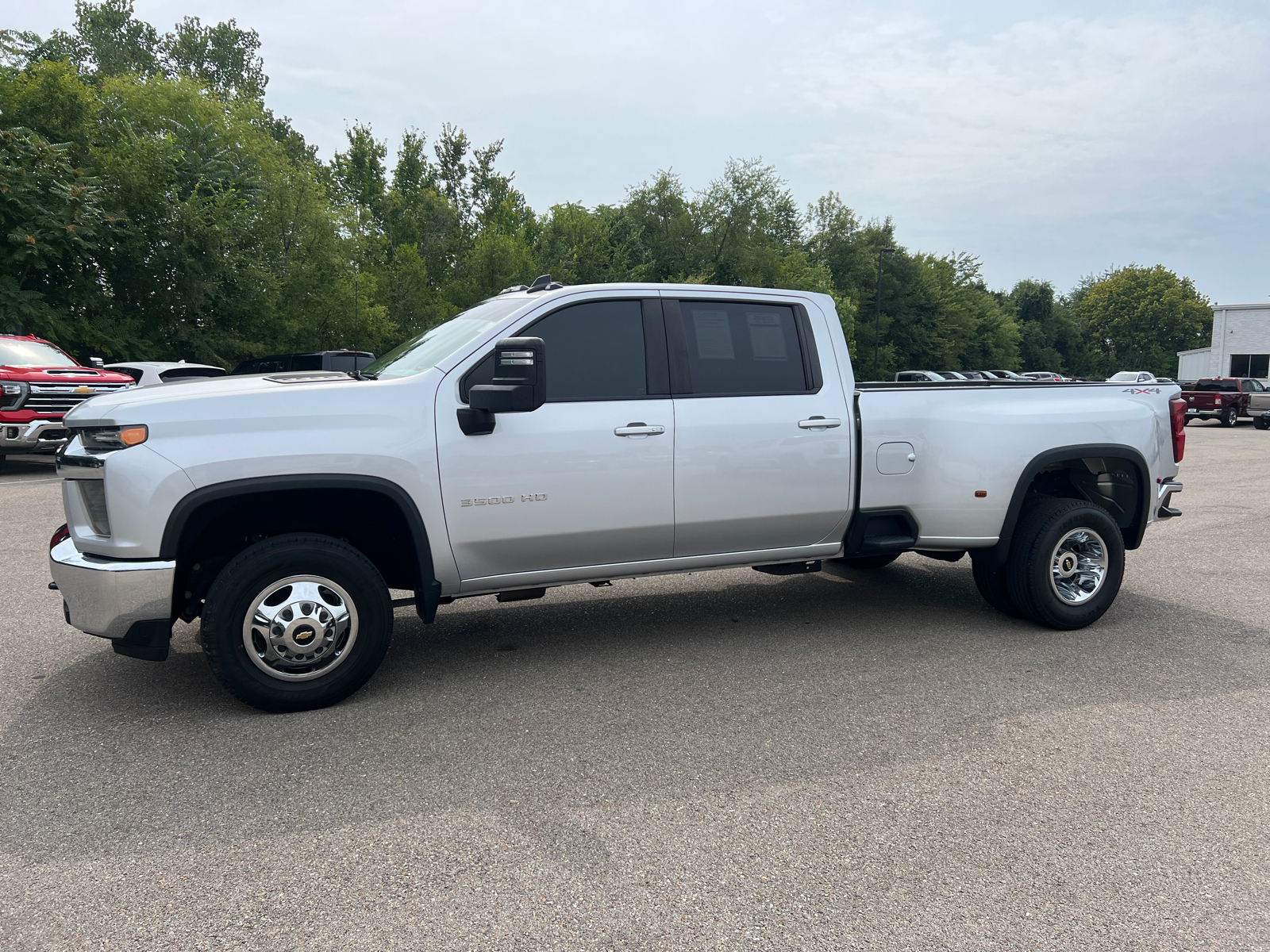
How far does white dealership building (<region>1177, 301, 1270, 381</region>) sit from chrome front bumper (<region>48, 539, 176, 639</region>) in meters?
64.8

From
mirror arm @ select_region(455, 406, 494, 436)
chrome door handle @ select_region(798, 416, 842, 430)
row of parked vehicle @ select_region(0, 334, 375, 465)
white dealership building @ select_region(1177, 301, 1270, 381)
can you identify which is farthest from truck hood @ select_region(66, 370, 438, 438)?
white dealership building @ select_region(1177, 301, 1270, 381)

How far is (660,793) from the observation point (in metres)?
3.42

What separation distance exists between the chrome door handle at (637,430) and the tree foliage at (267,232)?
21.1 m

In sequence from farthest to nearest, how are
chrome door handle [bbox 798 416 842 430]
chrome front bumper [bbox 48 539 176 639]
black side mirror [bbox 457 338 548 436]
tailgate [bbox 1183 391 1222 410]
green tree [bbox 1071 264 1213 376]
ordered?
green tree [bbox 1071 264 1213 376]
tailgate [bbox 1183 391 1222 410]
chrome door handle [bbox 798 416 842 430]
black side mirror [bbox 457 338 548 436]
chrome front bumper [bbox 48 539 176 639]

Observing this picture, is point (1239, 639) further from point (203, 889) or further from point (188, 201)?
point (188, 201)

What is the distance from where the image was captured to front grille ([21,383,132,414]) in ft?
44.6

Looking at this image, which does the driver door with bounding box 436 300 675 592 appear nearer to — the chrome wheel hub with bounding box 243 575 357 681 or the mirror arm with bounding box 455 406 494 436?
the mirror arm with bounding box 455 406 494 436

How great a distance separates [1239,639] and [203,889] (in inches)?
222

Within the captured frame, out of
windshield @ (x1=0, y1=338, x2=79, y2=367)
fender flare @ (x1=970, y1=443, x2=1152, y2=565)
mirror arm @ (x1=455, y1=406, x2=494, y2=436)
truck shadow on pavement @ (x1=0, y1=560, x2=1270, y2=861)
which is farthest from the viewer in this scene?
windshield @ (x1=0, y1=338, x2=79, y2=367)

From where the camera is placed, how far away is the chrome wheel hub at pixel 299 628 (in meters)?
4.03

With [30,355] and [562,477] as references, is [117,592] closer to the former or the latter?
[562,477]

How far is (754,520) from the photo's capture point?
499 centimetres

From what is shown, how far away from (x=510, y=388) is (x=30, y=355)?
533 inches

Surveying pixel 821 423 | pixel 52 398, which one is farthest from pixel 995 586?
pixel 52 398
